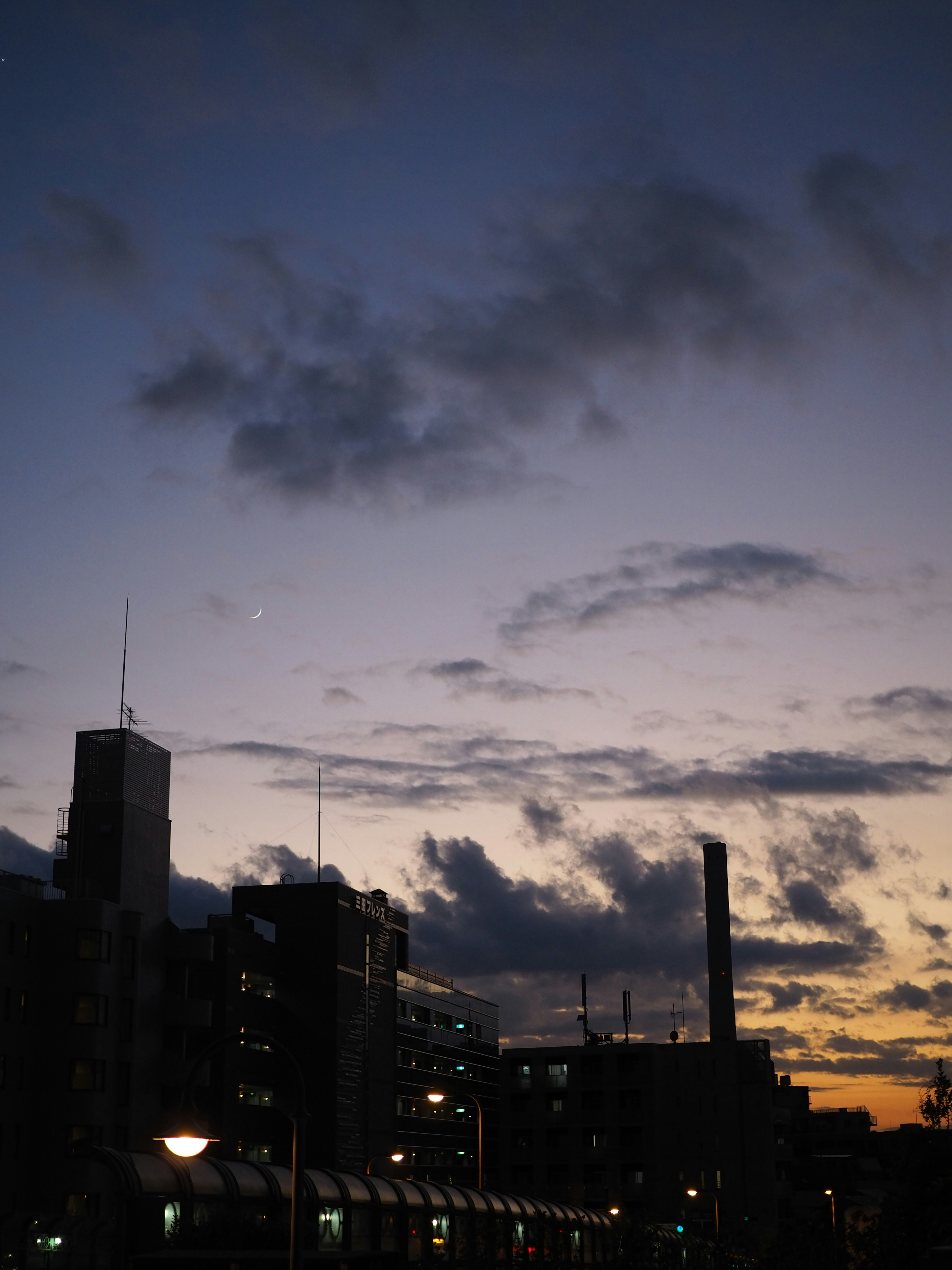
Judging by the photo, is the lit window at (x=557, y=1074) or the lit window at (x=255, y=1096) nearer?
the lit window at (x=255, y=1096)

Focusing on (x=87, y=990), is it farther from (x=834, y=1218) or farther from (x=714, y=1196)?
(x=714, y=1196)

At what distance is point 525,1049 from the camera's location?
186625mm

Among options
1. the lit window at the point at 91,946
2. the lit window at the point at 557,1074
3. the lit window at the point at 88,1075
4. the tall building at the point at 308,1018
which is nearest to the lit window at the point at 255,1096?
the tall building at the point at 308,1018

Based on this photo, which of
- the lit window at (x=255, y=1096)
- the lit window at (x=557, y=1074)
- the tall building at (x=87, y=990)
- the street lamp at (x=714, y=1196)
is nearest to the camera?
the tall building at (x=87, y=990)

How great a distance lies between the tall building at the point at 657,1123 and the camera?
16938 centimetres

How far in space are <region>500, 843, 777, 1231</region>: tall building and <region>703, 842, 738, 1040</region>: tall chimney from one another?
7.4 inches

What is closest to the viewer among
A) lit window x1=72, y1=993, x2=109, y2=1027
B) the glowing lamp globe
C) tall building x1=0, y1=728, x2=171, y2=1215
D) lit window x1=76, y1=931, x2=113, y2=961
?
the glowing lamp globe

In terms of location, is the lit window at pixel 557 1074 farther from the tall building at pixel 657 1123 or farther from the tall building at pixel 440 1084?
the tall building at pixel 440 1084

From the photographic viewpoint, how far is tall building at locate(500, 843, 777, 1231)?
169 meters

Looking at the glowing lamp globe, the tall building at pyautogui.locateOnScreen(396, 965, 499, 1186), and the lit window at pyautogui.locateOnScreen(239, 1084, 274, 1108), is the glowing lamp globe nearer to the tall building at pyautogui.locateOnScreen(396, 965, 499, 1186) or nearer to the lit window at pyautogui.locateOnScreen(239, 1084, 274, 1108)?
the lit window at pyautogui.locateOnScreen(239, 1084, 274, 1108)

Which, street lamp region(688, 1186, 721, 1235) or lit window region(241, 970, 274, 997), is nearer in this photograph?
lit window region(241, 970, 274, 997)

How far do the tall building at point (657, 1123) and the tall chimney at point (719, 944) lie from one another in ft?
0.62

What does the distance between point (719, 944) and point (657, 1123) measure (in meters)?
24.8

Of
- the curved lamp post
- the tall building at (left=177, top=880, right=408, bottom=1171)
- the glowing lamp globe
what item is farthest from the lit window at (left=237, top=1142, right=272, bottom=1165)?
the glowing lamp globe
